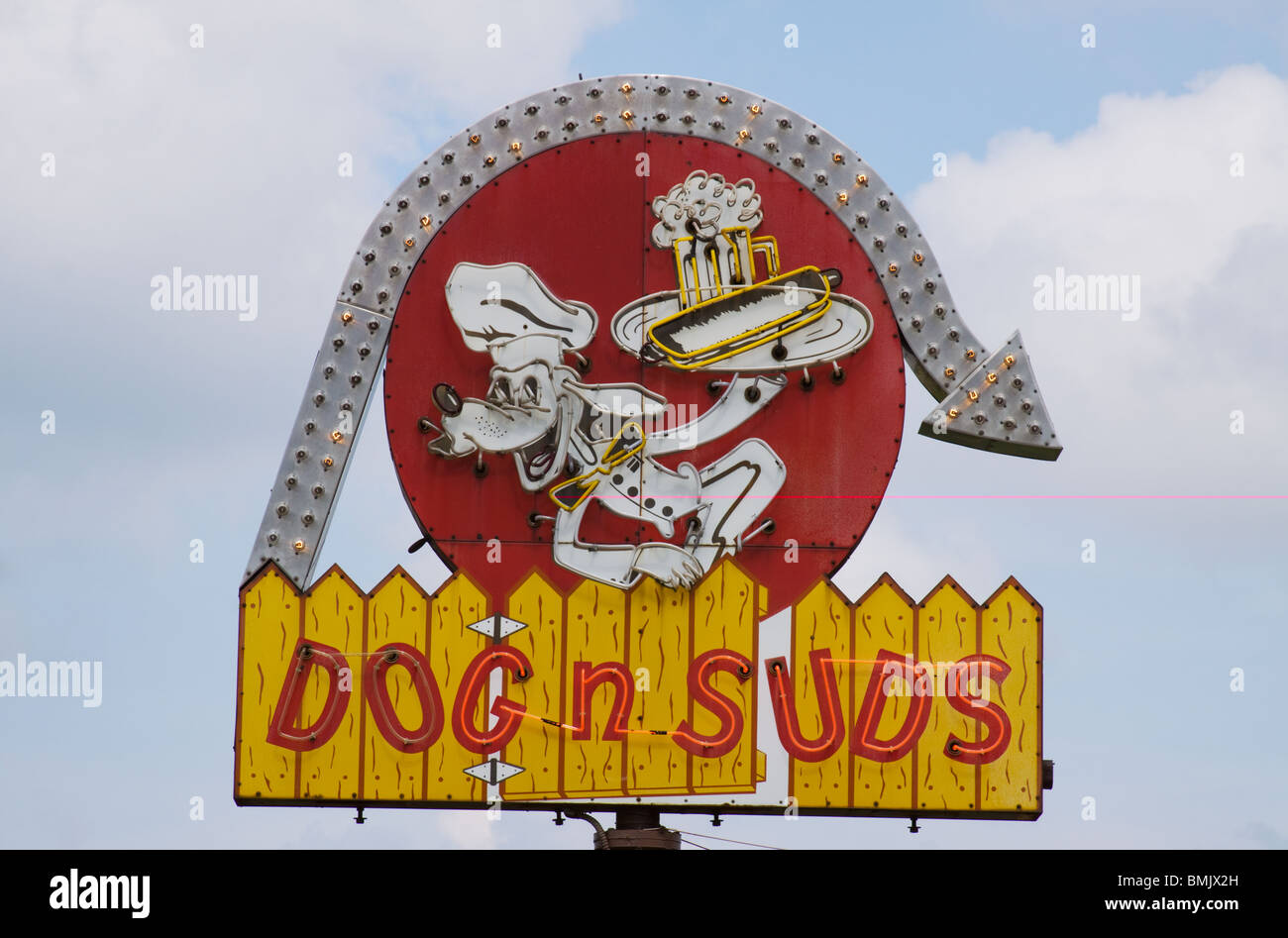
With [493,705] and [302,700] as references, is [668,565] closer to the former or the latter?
[493,705]

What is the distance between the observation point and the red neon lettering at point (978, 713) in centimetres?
2019

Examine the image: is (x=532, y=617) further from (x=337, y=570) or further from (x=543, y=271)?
(x=543, y=271)

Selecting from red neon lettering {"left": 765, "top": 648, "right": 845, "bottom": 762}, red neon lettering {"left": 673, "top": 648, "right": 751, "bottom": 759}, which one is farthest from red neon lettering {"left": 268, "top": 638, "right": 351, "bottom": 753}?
red neon lettering {"left": 765, "top": 648, "right": 845, "bottom": 762}

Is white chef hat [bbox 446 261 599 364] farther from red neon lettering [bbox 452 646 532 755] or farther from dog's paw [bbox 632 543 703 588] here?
red neon lettering [bbox 452 646 532 755]

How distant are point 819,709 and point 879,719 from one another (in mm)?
499

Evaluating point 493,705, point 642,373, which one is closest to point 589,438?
point 642,373

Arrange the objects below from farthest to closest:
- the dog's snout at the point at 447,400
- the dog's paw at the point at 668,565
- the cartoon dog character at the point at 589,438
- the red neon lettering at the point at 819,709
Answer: the dog's snout at the point at 447,400 < the cartoon dog character at the point at 589,438 < the dog's paw at the point at 668,565 < the red neon lettering at the point at 819,709

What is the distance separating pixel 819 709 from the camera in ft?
66.5

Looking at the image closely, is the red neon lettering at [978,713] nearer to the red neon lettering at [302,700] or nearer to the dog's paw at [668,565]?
the dog's paw at [668,565]

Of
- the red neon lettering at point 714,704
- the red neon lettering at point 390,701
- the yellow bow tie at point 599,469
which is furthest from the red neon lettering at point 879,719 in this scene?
the red neon lettering at point 390,701

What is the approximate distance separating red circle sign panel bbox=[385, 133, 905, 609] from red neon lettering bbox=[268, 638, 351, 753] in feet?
5.05

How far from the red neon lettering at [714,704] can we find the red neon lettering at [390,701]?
2.02m
